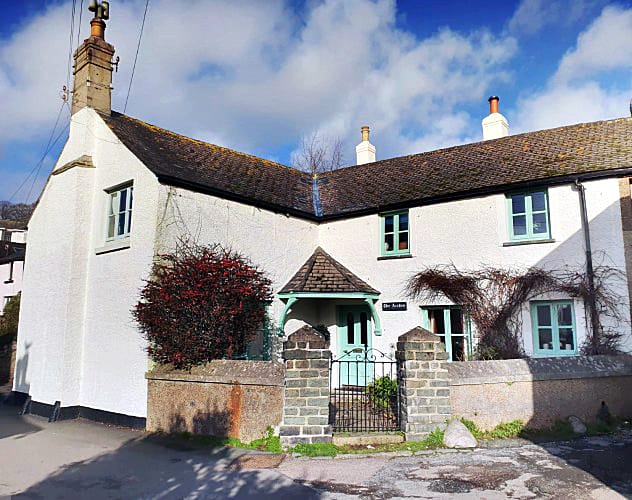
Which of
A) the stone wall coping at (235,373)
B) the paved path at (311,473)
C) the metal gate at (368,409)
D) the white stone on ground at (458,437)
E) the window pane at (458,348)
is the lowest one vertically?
the paved path at (311,473)

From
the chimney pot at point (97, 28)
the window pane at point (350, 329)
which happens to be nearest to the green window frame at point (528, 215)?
the window pane at point (350, 329)

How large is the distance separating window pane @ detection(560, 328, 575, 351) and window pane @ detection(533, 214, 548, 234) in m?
2.40

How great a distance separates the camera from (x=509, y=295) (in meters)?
12.2

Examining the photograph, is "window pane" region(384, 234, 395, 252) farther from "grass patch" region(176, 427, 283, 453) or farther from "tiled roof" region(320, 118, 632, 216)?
"grass patch" region(176, 427, 283, 453)

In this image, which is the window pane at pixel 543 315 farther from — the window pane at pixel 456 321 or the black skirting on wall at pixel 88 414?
the black skirting on wall at pixel 88 414


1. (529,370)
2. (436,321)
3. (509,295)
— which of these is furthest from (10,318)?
(529,370)

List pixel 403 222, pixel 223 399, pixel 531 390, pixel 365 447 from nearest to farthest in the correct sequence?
1. pixel 365 447
2. pixel 223 399
3. pixel 531 390
4. pixel 403 222

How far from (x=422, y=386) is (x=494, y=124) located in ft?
36.9

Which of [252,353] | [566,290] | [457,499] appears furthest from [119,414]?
[566,290]

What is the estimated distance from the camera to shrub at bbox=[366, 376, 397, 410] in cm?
1048

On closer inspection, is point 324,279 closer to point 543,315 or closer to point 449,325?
point 449,325

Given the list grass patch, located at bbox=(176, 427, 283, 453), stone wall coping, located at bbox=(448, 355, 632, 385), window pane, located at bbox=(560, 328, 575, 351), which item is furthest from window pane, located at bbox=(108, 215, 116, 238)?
window pane, located at bbox=(560, 328, 575, 351)

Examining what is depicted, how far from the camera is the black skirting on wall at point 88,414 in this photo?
10.5 m

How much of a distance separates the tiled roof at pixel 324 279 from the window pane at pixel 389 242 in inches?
47.3
